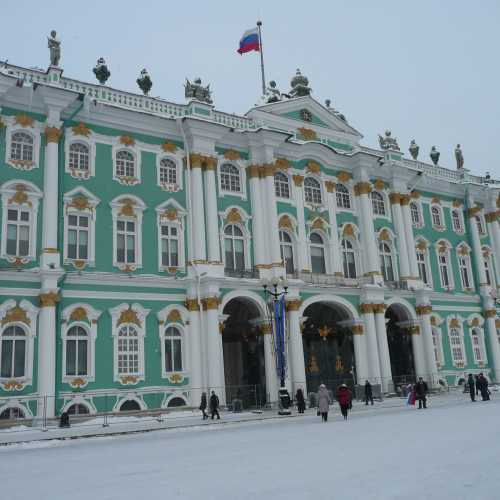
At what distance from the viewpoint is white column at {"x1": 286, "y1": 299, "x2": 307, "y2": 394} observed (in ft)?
100

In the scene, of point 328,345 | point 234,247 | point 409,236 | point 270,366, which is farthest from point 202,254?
point 409,236

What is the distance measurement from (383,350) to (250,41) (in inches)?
828

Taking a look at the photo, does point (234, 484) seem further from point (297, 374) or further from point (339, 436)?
point (297, 374)

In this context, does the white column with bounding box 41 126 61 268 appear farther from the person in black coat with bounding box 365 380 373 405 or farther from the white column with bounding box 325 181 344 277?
the person in black coat with bounding box 365 380 373 405

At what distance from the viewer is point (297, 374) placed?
30656 millimetres

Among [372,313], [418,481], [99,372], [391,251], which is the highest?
[391,251]

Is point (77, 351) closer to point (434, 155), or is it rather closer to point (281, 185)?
point (281, 185)

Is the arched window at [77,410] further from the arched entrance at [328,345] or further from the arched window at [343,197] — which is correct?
the arched window at [343,197]

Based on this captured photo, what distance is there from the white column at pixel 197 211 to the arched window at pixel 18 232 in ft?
26.8

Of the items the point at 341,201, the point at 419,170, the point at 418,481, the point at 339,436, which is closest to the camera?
the point at 418,481

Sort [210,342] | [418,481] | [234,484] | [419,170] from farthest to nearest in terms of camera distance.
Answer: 1. [419,170]
2. [210,342]
3. [234,484]
4. [418,481]

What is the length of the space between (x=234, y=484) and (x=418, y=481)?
287cm

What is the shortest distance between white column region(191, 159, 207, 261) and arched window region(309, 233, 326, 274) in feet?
24.9

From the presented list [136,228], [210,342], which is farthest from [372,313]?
[136,228]
